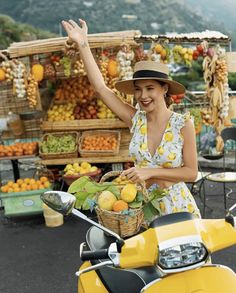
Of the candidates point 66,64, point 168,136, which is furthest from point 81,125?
point 168,136

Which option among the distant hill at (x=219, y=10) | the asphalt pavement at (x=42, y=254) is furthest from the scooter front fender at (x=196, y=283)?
the distant hill at (x=219, y=10)

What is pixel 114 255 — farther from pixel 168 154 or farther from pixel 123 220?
pixel 168 154

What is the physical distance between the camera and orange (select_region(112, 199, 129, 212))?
5.95 ft

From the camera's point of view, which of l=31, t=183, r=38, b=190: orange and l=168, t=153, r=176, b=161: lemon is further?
l=31, t=183, r=38, b=190: orange

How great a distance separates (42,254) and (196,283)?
325 centimetres

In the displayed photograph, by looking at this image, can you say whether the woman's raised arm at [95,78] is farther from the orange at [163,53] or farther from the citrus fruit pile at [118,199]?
the orange at [163,53]

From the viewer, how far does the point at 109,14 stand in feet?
207

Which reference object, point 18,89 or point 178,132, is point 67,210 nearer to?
point 178,132

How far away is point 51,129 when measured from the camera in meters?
6.12

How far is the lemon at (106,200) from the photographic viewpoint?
186 centimetres

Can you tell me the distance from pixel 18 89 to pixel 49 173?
4.52 ft

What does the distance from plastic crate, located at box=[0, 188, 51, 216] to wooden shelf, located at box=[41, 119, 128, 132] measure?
1188mm

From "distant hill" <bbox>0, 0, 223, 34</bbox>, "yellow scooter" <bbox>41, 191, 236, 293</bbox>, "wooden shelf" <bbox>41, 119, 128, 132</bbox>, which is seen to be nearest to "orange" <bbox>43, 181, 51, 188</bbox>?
"wooden shelf" <bbox>41, 119, 128, 132</bbox>

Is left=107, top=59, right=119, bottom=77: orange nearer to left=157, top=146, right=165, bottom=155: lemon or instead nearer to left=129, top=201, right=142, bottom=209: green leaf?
left=157, top=146, right=165, bottom=155: lemon
